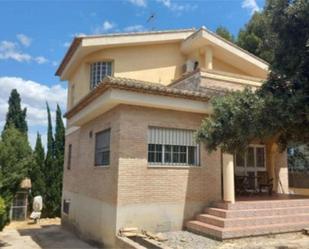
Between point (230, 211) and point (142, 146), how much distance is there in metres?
3.78

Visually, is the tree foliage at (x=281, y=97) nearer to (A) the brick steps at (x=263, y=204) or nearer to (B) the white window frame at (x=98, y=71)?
(A) the brick steps at (x=263, y=204)

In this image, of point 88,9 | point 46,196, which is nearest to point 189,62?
point 88,9

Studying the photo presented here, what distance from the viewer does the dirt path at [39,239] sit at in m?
13.4

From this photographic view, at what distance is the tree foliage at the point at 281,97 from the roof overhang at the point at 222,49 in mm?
9854

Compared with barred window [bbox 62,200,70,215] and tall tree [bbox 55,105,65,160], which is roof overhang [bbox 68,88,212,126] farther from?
tall tree [bbox 55,105,65,160]

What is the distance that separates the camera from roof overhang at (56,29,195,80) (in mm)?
16406

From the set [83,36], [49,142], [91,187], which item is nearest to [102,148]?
[91,187]

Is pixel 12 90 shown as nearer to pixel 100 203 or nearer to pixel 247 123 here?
pixel 100 203

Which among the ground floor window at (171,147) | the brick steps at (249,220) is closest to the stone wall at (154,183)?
the ground floor window at (171,147)

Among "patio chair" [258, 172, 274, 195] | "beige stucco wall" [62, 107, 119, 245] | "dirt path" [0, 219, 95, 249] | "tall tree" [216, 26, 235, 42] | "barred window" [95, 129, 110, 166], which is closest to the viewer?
"beige stucco wall" [62, 107, 119, 245]

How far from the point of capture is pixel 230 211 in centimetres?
1094

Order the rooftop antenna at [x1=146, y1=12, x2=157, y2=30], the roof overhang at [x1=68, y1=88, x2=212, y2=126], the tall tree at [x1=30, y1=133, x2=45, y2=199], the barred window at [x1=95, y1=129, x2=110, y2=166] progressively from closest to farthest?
the roof overhang at [x1=68, y1=88, x2=212, y2=126]
the barred window at [x1=95, y1=129, x2=110, y2=166]
the rooftop antenna at [x1=146, y1=12, x2=157, y2=30]
the tall tree at [x1=30, y1=133, x2=45, y2=199]

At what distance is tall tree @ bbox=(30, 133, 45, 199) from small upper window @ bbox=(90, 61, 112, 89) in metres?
9.09

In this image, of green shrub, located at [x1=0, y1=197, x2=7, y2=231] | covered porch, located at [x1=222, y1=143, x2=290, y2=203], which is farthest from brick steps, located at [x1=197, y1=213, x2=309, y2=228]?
green shrub, located at [x1=0, y1=197, x2=7, y2=231]
